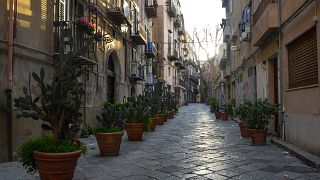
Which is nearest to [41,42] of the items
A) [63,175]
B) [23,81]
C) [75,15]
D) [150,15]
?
[23,81]

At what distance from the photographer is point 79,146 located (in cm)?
659

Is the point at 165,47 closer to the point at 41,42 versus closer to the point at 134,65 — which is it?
the point at 134,65

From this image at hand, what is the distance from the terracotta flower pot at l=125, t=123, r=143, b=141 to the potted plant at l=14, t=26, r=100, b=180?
21.1 ft

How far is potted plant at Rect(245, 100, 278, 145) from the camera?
1159 centimetres

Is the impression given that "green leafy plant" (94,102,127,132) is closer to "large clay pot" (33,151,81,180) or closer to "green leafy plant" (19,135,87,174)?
"green leafy plant" (19,135,87,174)

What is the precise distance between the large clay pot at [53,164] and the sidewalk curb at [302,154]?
4.57 meters

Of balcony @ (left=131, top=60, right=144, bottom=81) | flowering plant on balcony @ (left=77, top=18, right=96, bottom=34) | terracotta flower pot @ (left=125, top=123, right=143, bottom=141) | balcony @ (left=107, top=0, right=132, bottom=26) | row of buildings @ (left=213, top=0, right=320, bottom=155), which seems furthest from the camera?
balcony @ (left=131, top=60, right=144, bottom=81)

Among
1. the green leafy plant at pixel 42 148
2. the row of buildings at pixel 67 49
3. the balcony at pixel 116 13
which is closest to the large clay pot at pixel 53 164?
the green leafy plant at pixel 42 148

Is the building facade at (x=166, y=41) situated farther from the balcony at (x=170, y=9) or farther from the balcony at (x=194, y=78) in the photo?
the balcony at (x=194, y=78)

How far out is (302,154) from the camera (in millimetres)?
8781

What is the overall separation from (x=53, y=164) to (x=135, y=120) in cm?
774

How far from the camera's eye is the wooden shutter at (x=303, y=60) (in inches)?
365

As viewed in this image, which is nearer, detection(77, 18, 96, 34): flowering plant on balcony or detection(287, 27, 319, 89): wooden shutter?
detection(287, 27, 319, 89): wooden shutter

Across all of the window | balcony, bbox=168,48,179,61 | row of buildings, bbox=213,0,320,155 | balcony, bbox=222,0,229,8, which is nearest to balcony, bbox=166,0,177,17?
balcony, bbox=168,48,179,61
